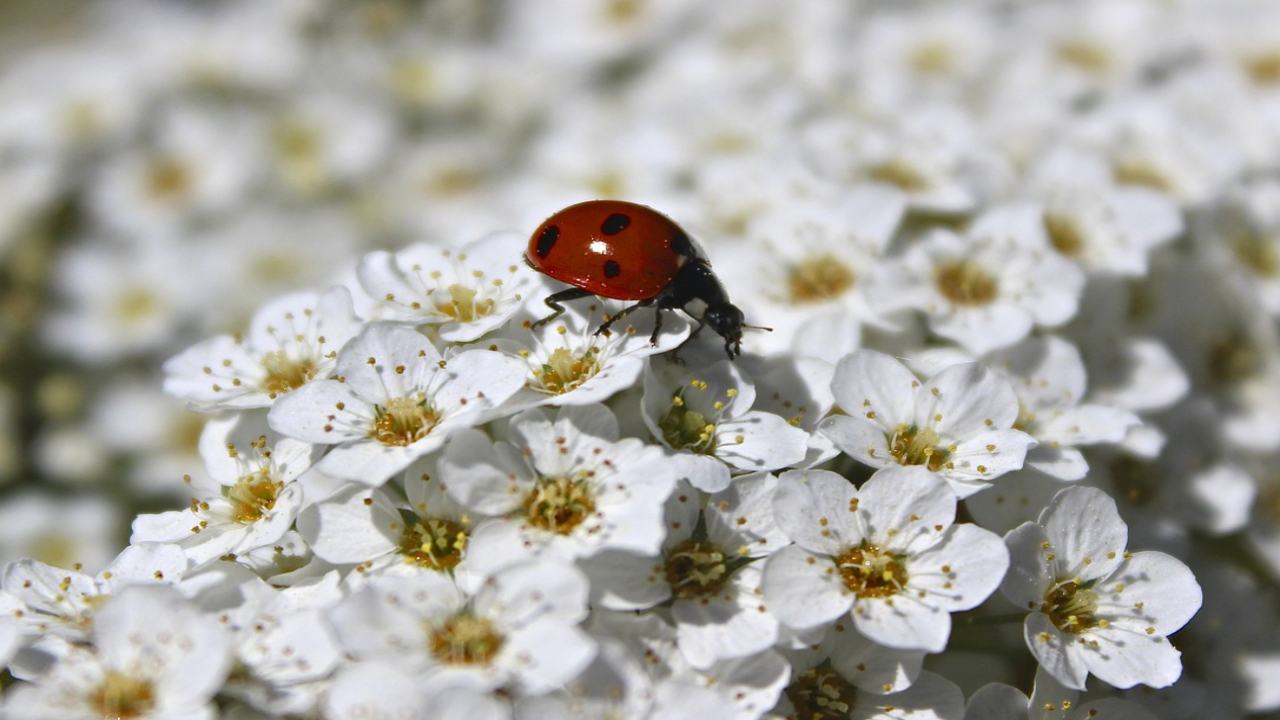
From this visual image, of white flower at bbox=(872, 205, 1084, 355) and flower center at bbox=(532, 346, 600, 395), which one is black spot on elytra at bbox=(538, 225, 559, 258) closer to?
flower center at bbox=(532, 346, 600, 395)

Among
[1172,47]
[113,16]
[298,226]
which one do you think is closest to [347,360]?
[298,226]

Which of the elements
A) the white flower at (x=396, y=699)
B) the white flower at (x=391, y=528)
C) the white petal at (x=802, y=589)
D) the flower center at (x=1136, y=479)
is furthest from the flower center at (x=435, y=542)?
the flower center at (x=1136, y=479)

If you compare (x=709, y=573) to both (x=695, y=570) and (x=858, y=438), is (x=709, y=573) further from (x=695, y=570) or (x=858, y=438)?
(x=858, y=438)

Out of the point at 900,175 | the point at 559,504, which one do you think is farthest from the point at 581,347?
the point at 900,175

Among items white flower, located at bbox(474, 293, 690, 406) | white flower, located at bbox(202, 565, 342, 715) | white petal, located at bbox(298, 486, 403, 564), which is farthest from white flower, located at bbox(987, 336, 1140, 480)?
white flower, located at bbox(202, 565, 342, 715)

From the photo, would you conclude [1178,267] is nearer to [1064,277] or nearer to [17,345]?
[1064,277]

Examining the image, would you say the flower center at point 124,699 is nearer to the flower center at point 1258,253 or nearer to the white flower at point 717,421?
the white flower at point 717,421
